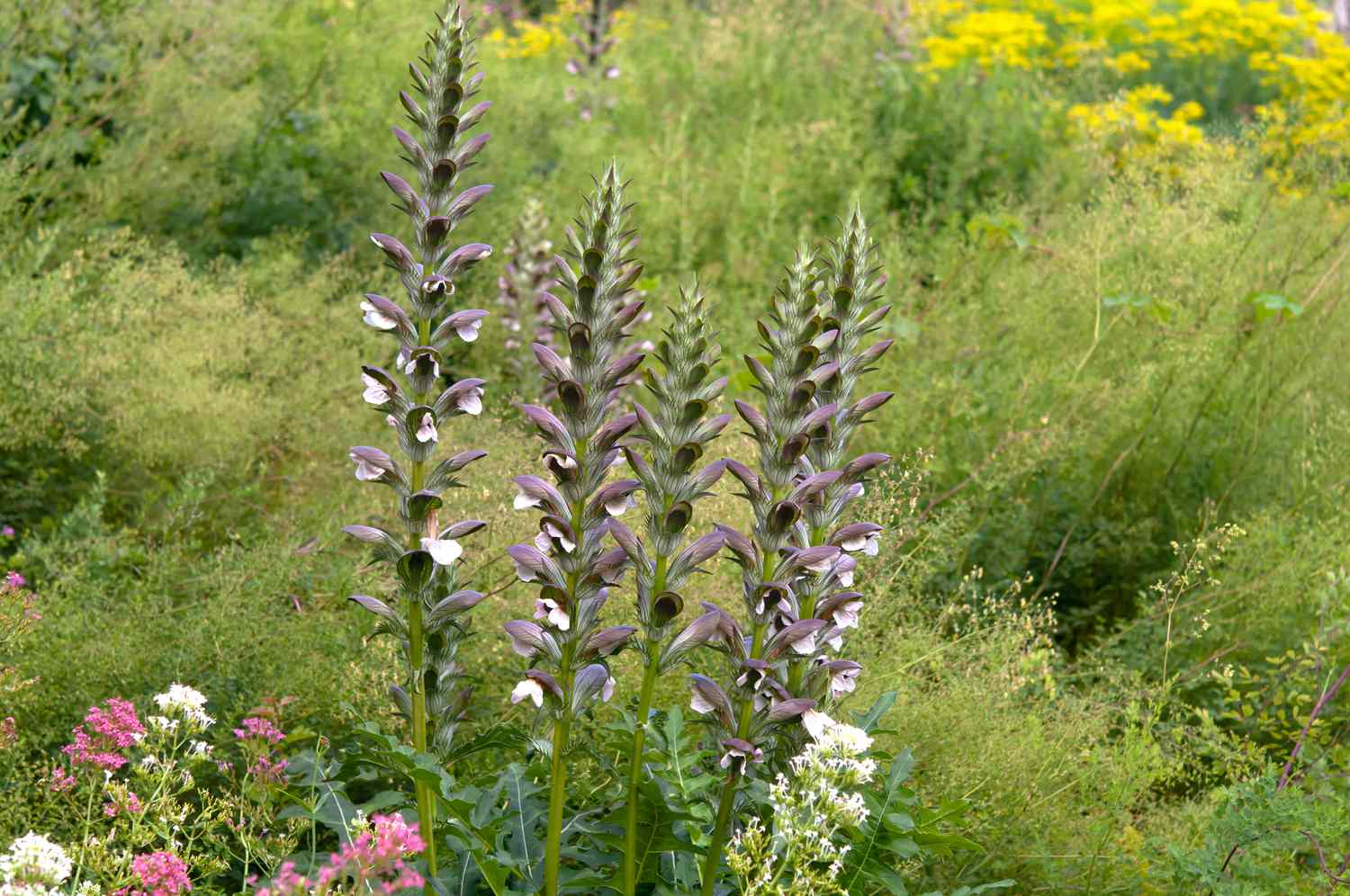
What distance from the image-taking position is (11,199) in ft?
15.8

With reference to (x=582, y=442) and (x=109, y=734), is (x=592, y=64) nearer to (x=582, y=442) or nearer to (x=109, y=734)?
(x=109, y=734)

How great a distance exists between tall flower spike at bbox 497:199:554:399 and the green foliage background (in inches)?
9.9

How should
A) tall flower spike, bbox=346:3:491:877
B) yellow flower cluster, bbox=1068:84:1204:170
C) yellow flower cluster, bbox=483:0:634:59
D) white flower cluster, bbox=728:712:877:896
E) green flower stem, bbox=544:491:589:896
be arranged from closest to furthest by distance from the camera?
white flower cluster, bbox=728:712:877:896 → green flower stem, bbox=544:491:589:896 → tall flower spike, bbox=346:3:491:877 → yellow flower cluster, bbox=1068:84:1204:170 → yellow flower cluster, bbox=483:0:634:59

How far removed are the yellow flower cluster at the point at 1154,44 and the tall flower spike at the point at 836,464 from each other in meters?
6.65

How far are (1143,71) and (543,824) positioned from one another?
10.4 meters

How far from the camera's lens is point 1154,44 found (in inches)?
472

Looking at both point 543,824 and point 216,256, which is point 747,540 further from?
point 216,256

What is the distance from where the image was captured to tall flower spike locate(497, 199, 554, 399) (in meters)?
5.38

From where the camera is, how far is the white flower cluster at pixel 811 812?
2100mm

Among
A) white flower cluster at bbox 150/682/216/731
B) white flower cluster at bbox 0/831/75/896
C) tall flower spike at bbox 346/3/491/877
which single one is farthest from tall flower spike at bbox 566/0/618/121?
white flower cluster at bbox 0/831/75/896

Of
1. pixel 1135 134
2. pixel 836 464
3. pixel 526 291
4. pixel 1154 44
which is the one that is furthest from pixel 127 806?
pixel 1154 44

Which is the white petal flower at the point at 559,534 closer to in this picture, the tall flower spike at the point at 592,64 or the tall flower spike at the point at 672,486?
the tall flower spike at the point at 672,486

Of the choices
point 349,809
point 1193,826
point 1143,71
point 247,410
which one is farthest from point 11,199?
point 1143,71

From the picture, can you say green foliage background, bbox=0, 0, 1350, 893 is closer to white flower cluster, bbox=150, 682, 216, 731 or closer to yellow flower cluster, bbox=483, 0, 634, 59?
white flower cluster, bbox=150, 682, 216, 731
